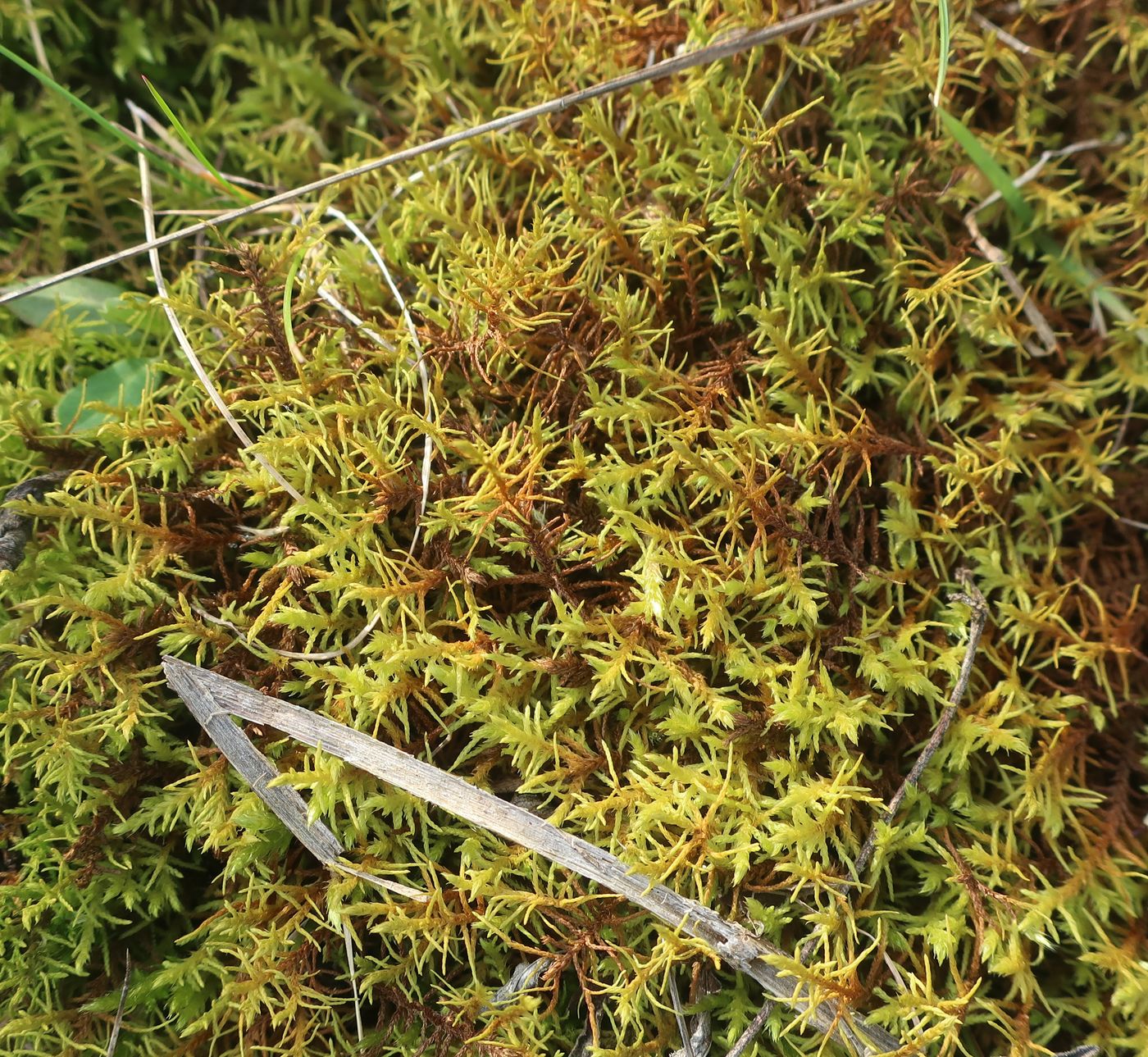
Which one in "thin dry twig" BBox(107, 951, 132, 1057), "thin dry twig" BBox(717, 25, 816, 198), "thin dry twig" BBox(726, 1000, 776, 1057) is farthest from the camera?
"thin dry twig" BBox(717, 25, 816, 198)

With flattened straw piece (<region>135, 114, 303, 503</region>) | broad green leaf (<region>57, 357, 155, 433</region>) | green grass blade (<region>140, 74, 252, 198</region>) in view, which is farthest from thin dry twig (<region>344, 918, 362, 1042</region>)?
green grass blade (<region>140, 74, 252, 198</region>)

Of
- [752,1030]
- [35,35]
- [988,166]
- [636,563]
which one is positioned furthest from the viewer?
[35,35]

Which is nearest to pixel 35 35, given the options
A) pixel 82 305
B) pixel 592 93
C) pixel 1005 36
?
pixel 82 305

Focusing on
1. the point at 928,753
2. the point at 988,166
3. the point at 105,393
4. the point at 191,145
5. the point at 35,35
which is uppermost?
the point at 35,35

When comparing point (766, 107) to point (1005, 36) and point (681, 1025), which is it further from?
point (681, 1025)

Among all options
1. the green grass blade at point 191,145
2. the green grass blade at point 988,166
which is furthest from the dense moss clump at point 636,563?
the green grass blade at point 191,145

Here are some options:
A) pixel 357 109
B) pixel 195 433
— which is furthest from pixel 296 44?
pixel 195 433

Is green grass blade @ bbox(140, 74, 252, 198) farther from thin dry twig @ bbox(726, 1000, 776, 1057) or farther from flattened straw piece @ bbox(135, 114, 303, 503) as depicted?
thin dry twig @ bbox(726, 1000, 776, 1057)
